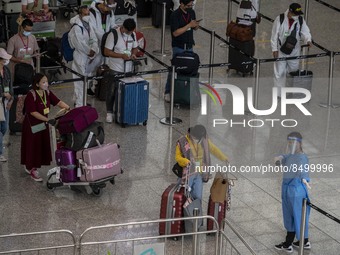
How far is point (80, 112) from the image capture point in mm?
14797

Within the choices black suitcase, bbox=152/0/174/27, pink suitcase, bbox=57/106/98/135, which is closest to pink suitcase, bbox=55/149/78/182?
pink suitcase, bbox=57/106/98/135

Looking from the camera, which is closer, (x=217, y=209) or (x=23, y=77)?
(x=217, y=209)

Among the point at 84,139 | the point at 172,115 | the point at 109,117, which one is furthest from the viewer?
the point at 172,115

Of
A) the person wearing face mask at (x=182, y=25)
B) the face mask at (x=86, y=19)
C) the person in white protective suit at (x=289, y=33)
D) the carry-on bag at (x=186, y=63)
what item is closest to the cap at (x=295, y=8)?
the person in white protective suit at (x=289, y=33)

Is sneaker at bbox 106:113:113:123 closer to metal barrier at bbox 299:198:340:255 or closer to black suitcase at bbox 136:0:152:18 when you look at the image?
metal barrier at bbox 299:198:340:255

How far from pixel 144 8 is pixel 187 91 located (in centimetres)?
611

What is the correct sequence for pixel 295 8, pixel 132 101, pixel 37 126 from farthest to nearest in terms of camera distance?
pixel 295 8 → pixel 132 101 → pixel 37 126

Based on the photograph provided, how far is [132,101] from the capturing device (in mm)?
→ 17656

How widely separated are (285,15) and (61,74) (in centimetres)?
415

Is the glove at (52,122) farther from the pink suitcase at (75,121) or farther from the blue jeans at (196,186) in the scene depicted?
the blue jeans at (196,186)

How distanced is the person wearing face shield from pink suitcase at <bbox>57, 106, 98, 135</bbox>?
2.61 meters

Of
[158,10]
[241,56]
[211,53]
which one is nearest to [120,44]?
[211,53]

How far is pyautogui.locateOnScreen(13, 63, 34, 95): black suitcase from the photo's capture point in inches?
674

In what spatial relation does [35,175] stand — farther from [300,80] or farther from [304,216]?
[300,80]
